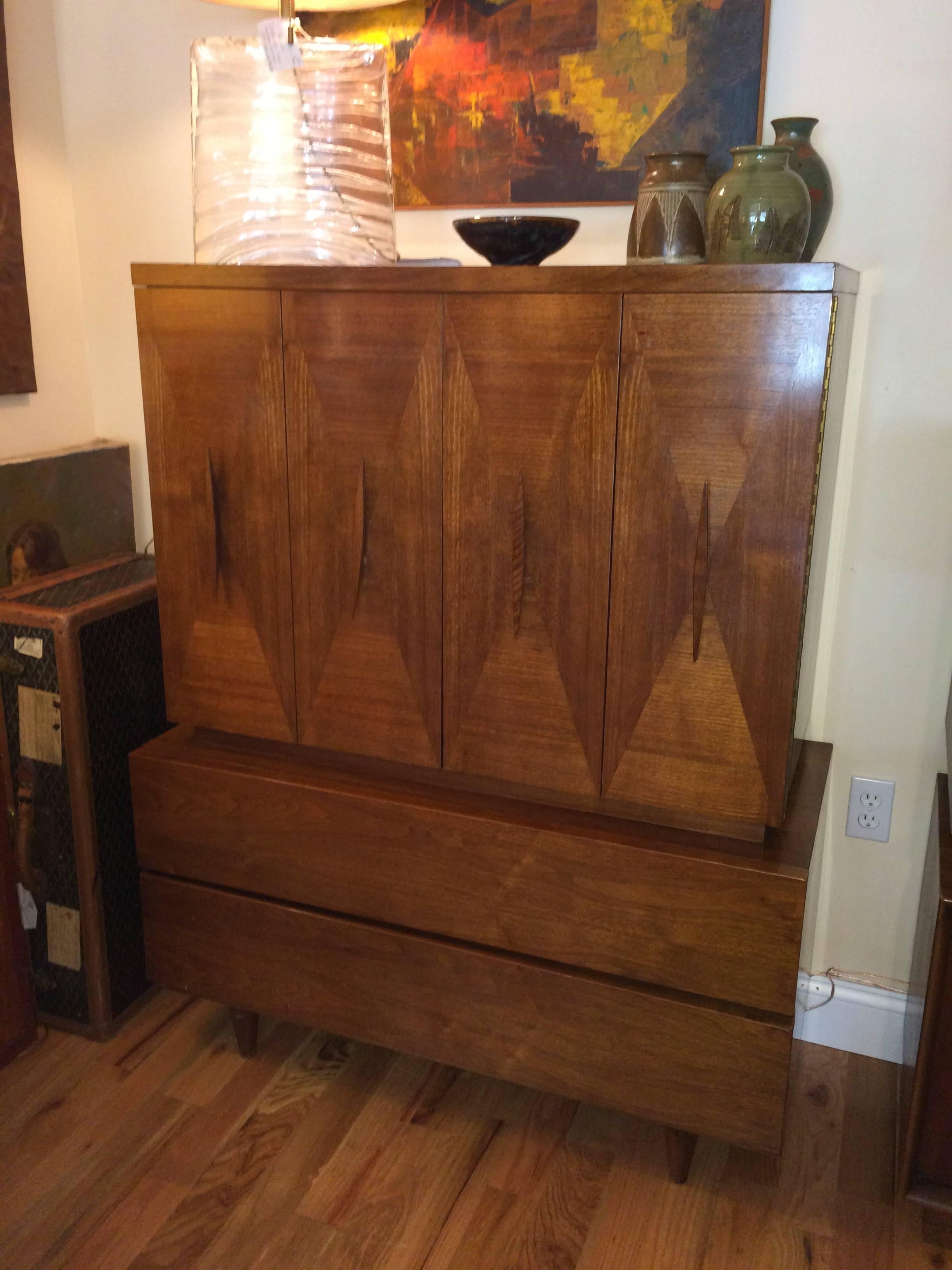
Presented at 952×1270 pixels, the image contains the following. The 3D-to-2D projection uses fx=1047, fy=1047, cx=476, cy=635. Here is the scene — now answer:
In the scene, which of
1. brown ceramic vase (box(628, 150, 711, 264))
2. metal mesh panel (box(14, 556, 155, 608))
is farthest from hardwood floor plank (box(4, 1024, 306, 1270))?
brown ceramic vase (box(628, 150, 711, 264))

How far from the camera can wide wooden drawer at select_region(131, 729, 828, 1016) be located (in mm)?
1424

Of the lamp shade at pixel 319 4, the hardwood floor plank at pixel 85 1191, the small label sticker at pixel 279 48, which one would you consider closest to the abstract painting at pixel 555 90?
the lamp shade at pixel 319 4

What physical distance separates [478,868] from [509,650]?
34 centimetres

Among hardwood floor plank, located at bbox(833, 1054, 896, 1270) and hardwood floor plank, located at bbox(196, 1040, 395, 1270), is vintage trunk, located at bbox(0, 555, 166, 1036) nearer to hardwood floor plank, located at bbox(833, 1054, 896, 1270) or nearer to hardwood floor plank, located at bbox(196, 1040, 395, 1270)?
hardwood floor plank, located at bbox(196, 1040, 395, 1270)

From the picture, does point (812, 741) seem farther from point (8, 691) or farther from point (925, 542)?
point (8, 691)

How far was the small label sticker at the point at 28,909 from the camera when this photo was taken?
1.94m

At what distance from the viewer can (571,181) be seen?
1.75 m

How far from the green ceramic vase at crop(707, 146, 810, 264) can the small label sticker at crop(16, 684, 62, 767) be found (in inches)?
51.4

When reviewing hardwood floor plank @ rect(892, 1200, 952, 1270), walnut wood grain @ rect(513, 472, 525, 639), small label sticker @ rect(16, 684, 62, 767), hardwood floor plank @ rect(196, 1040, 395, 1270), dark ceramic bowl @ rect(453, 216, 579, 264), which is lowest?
hardwood floor plank @ rect(892, 1200, 952, 1270)

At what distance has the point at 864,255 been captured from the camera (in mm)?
1604

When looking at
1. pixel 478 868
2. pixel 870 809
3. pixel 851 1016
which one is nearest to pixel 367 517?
pixel 478 868

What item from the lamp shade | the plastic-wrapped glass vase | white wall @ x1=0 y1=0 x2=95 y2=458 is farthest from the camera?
white wall @ x1=0 y1=0 x2=95 y2=458

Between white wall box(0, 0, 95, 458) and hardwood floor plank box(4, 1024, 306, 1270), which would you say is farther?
white wall box(0, 0, 95, 458)

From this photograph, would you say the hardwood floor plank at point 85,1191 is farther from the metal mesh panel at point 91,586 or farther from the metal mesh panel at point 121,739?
the metal mesh panel at point 91,586
